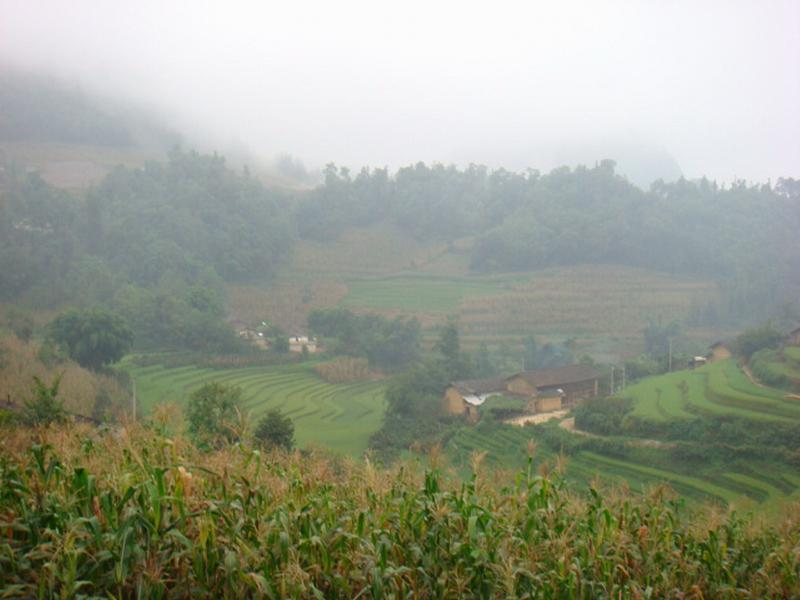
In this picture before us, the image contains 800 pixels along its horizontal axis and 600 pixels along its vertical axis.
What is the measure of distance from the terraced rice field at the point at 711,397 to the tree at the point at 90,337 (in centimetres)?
1015

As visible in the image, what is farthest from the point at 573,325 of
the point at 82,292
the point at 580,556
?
the point at 580,556

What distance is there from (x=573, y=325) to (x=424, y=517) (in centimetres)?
2061

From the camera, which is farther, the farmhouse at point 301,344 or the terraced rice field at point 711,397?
the farmhouse at point 301,344

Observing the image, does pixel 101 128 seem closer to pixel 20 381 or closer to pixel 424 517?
pixel 20 381

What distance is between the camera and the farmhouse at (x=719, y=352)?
17.2m

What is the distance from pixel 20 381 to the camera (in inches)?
441

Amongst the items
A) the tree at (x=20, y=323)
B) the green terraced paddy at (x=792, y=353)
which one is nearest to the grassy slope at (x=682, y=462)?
the green terraced paddy at (x=792, y=353)

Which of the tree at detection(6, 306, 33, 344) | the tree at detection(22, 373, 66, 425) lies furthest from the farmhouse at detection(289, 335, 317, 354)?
the tree at detection(22, 373, 66, 425)

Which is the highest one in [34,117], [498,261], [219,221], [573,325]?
[34,117]

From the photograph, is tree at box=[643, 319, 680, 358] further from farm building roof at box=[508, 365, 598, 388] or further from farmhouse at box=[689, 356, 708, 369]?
farm building roof at box=[508, 365, 598, 388]

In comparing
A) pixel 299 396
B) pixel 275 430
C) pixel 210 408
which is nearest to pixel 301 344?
pixel 299 396

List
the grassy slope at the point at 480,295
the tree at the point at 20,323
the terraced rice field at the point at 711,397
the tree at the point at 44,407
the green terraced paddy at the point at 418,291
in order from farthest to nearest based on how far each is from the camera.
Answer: the green terraced paddy at the point at 418,291
the grassy slope at the point at 480,295
the tree at the point at 20,323
the terraced rice field at the point at 711,397
the tree at the point at 44,407

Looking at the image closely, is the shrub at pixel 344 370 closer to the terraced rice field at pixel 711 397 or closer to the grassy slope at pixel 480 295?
the grassy slope at pixel 480 295

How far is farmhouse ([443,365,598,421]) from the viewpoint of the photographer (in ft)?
50.8
